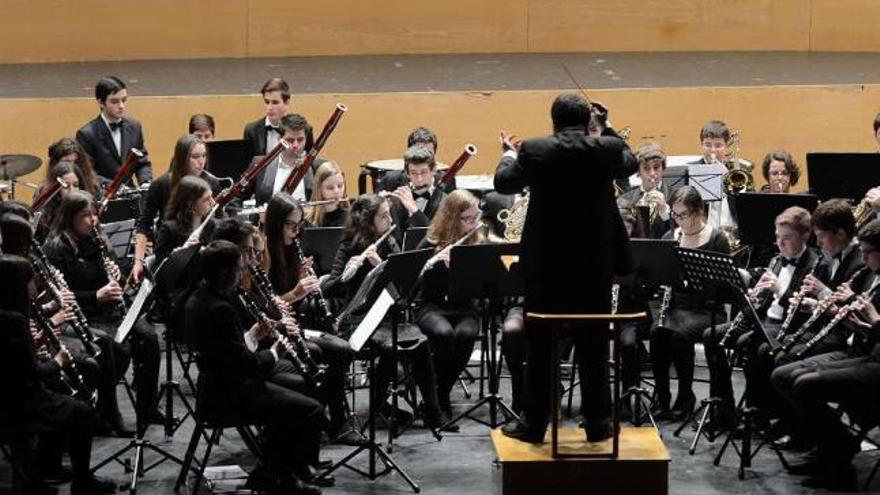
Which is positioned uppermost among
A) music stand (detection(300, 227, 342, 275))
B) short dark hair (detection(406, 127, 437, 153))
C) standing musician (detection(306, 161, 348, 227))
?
short dark hair (detection(406, 127, 437, 153))

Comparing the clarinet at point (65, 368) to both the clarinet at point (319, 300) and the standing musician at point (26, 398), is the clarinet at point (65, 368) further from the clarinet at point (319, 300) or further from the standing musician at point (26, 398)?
the clarinet at point (319, 300)

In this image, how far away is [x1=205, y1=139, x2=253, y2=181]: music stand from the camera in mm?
9250

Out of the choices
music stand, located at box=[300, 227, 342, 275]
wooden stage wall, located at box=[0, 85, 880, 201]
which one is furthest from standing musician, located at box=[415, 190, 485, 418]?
wooden stage wall, located at box=[0, 85, 880, 201]

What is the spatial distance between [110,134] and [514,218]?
A: 111 inches

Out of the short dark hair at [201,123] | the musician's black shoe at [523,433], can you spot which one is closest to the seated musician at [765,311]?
the musician's black shoe at [523,433]

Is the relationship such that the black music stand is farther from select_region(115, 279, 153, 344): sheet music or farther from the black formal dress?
select_region(115, 279, 153, 344): sheet music

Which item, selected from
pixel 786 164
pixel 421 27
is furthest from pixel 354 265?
pixel 421 27

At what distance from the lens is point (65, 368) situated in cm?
667

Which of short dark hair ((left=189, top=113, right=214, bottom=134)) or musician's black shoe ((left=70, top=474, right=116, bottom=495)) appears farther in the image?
short dark hair ((left=189, top=113, right=214, bottom=134))

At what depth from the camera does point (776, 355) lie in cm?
699

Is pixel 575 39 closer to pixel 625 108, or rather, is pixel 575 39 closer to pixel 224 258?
pixel 625 108

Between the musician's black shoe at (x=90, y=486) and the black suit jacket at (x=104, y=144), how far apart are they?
3.49 meters

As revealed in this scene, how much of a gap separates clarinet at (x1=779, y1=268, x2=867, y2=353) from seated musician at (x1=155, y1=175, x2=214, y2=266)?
2.89 metres

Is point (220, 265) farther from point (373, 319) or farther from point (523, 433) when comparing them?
point (523, 433)
